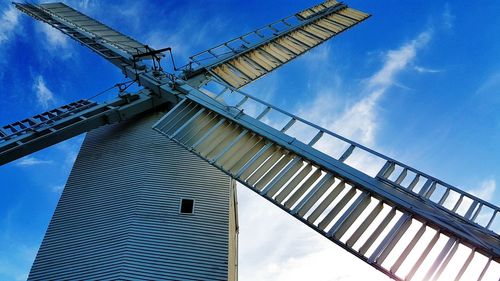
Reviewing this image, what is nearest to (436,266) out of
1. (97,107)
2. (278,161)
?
(278,161)

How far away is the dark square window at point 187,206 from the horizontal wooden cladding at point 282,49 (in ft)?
16.8

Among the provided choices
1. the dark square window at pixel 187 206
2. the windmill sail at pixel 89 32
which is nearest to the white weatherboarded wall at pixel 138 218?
the dark square window at pixel 187 206

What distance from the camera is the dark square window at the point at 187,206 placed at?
9779 mm

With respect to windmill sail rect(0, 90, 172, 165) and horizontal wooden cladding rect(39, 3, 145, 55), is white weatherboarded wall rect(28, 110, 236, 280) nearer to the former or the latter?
windmill sail rect(0, 90, 172, 165)

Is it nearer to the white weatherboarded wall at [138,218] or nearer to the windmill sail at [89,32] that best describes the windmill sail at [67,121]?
the white weatherboarded wall at [138,218]

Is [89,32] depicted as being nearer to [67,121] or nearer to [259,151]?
[67,121]

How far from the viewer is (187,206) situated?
9.91 meters

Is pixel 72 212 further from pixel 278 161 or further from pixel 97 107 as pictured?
pixel 278 161

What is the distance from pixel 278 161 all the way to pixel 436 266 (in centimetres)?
353

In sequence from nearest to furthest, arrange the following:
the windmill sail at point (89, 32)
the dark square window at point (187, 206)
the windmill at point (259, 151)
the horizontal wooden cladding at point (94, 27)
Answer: the windmill at point (259, 151), the dark square window at point (187, 206), the windmill sail at point (89, 32), the horizontal wooden cladding at point (94, 27)

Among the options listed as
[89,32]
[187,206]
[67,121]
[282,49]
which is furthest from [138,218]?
[282,49]

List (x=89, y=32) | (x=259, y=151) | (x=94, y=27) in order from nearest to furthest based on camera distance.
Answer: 1. (x=259, y=151)
2. (x=89, y=32)
3. (x=94, y=27)

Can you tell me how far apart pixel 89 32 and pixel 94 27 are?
113cm

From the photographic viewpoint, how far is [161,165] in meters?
10.5
